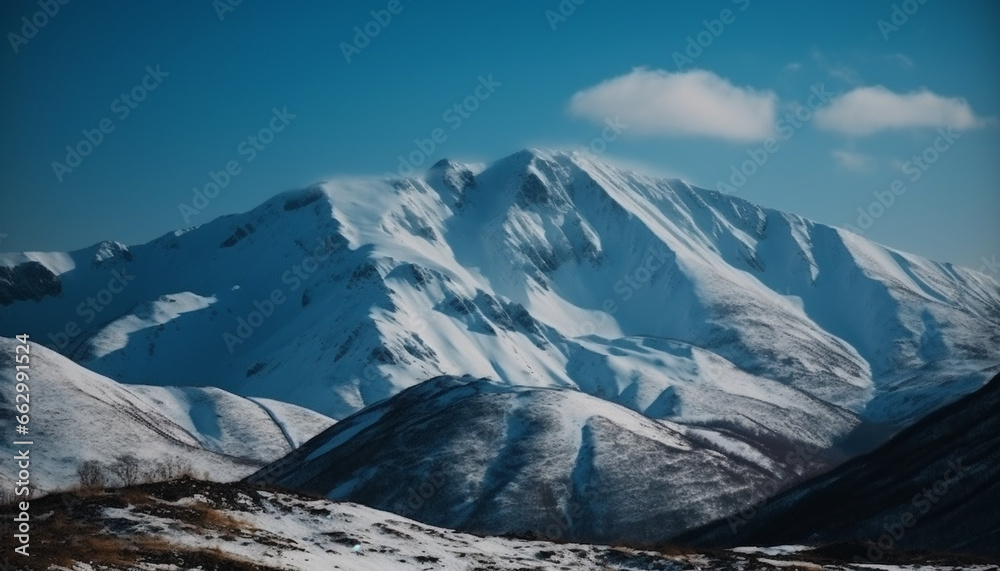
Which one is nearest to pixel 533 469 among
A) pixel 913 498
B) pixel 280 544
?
pixel 913 498

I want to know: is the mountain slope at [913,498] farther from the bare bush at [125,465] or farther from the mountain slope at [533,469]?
the bare bush at [125,465]

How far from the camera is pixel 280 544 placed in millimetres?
41312

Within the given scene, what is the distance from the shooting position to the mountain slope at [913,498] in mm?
89438

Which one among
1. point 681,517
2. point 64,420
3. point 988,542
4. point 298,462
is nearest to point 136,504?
point 988,542

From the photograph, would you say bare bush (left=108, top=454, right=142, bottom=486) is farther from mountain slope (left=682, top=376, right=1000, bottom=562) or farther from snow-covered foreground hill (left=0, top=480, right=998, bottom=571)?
snow-covered foreground hill (left=0, top=480, right=998, bottom=571)

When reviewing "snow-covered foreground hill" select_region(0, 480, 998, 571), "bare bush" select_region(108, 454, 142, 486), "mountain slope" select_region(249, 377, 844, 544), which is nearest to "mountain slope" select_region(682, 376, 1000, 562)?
"mountain slope" select_region(249, 377, 844, 544)

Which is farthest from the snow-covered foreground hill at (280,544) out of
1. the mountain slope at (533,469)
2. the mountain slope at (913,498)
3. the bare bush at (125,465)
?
the bare bush at (125,465)

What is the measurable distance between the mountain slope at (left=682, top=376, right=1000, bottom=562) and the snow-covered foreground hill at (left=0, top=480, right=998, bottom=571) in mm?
40018

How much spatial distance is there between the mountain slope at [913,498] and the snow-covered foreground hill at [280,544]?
40.0 metres

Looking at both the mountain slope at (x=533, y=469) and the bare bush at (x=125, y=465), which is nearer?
the mountain slope at (x=533, y=469)

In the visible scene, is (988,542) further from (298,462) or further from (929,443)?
(298,462)

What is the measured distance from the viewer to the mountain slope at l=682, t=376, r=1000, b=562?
89438 mm

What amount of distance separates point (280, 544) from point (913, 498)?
79.9 m

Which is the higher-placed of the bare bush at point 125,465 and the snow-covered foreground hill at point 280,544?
the bare bush at point 125,465
